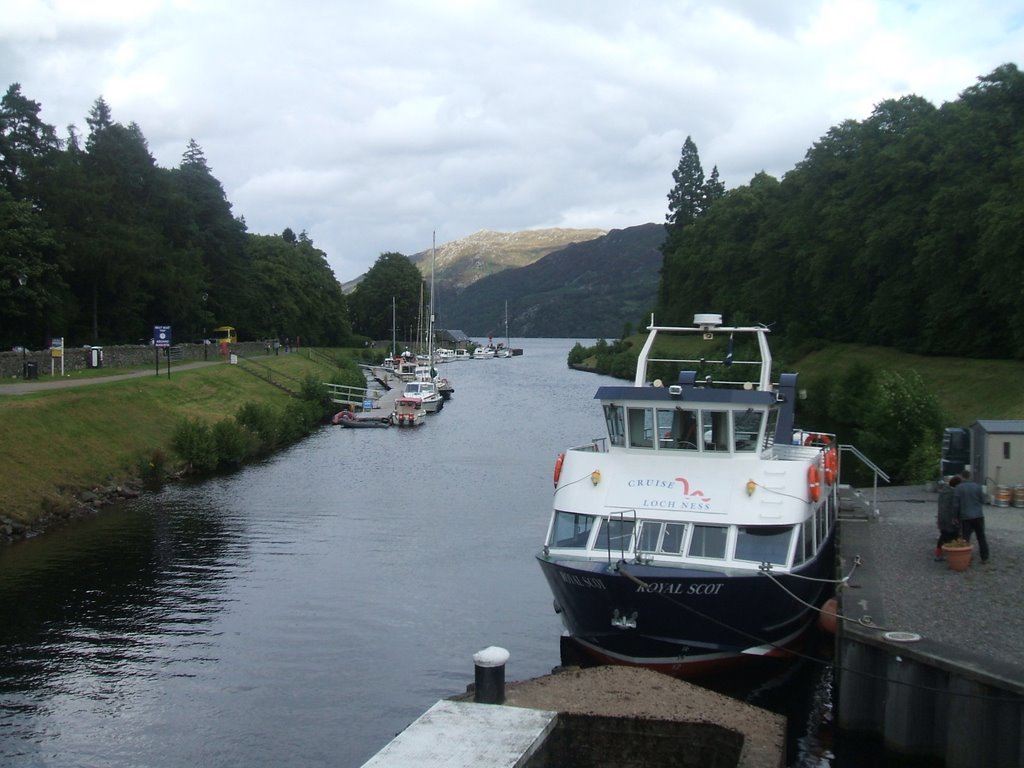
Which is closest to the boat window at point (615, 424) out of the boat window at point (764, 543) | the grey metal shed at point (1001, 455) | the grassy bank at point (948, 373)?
the boat window at point (764, 543)

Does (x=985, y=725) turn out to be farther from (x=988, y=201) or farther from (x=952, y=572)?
(x=988, y=201)

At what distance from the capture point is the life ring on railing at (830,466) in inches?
1183

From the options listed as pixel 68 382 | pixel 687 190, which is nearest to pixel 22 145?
pixel 68 382

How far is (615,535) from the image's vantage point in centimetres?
2352

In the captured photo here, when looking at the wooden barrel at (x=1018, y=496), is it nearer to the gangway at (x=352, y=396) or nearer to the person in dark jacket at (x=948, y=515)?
the person in dark jacket at (x=948, y=515)

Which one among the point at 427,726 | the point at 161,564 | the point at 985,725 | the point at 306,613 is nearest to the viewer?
the point at 427,726

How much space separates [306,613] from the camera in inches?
1120

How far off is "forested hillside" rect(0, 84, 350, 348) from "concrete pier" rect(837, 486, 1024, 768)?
199 ft

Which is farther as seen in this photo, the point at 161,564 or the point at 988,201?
the point at 988,201

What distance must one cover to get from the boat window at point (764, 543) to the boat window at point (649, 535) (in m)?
1.76

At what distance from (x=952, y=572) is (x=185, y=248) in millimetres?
93931

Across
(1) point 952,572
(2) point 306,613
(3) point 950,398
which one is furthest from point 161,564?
(3) point 950,398

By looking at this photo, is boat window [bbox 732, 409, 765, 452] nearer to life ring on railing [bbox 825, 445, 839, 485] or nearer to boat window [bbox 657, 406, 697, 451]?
boat window [bbox 657, 406, 697, 451]

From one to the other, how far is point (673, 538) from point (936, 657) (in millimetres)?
6940
